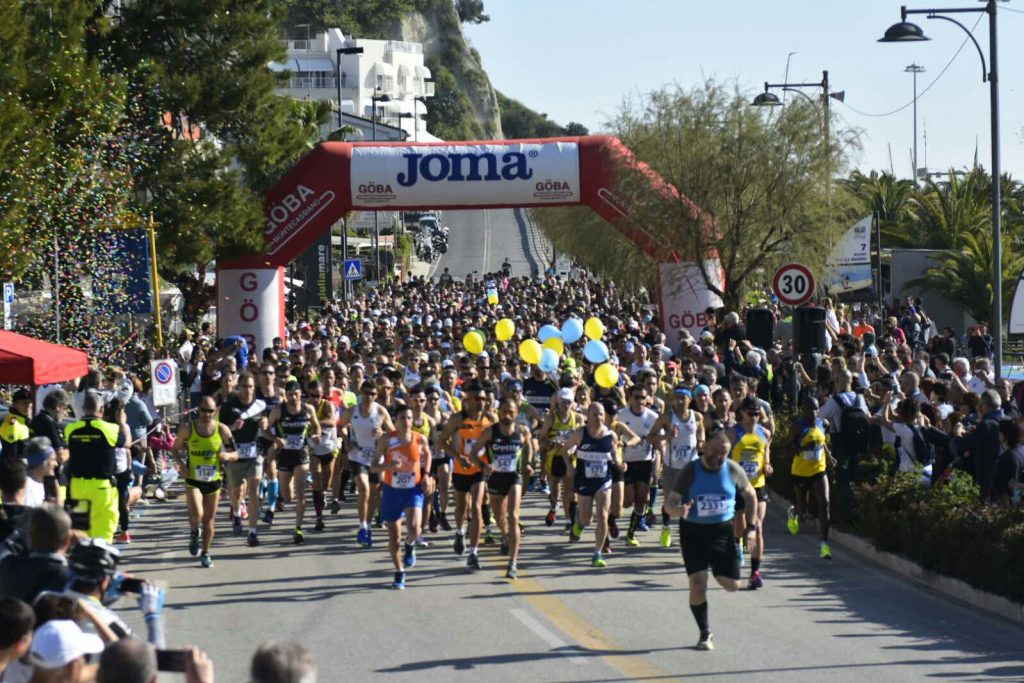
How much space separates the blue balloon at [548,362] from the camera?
69.1 feet

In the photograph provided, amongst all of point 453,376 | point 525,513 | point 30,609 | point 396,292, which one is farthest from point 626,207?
point 396,292

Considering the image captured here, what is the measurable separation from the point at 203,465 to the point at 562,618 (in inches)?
170

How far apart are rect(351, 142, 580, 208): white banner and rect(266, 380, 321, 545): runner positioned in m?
13.6

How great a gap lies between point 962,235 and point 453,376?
2753 cm

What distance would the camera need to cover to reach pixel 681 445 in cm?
1584

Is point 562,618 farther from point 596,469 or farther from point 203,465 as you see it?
point 203,465

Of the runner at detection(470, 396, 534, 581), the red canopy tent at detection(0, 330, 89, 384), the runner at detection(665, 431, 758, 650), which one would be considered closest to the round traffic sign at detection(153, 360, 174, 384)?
the red canopy tent at detection(0, 330, 89, 384)

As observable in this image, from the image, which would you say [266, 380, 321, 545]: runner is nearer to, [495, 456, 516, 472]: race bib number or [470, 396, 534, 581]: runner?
[470, 396, 534, 581]: runner

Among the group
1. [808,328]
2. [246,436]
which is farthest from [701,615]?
[808,328]

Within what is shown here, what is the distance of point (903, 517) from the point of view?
14539mm

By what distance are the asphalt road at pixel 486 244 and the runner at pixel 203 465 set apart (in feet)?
263

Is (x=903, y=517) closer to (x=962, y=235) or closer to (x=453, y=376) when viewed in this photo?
(x=453, y=376)

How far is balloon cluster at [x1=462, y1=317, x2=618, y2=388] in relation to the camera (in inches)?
777

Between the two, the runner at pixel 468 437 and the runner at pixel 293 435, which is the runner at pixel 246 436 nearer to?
the runner at pixel 293 435
